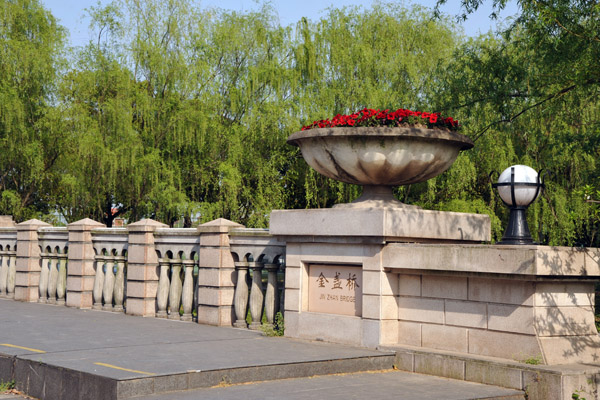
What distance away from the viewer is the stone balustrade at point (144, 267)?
35.7 ft

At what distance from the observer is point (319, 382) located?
24.8 ft

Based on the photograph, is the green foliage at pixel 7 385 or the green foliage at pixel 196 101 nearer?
the green foliage at pixel 7 385

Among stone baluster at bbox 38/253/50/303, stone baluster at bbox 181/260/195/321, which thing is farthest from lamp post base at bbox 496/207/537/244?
stone baluster at bbox 38/253/50/303

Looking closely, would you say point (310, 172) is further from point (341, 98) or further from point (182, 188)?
point (182, 188)

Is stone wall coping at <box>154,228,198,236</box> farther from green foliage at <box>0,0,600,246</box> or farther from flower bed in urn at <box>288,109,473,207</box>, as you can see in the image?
green foliage at <box>0,0,600,246</box>

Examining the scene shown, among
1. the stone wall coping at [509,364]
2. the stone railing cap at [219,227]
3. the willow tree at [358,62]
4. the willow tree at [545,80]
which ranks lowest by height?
the stone wall coping at [509,364]

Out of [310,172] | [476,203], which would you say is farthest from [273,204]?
[476,203]

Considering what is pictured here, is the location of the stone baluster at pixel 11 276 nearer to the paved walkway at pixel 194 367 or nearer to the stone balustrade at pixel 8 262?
the stone balustrade at pixel 8 262

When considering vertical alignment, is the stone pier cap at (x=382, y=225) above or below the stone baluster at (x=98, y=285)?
above

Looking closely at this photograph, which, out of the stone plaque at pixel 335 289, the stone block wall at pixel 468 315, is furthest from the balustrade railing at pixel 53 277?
the stone block wall at pixel 468 315

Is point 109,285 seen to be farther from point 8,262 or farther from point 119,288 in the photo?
point 8,262

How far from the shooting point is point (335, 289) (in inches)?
378

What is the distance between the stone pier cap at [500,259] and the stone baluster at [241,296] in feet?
9.25

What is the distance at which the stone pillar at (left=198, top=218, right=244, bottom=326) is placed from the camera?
432 inches
